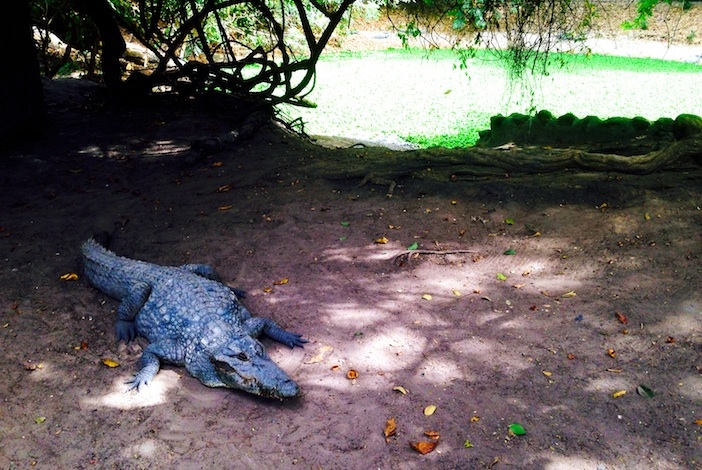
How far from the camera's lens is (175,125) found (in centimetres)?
923

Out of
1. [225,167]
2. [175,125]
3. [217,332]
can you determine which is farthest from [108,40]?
[217,332]

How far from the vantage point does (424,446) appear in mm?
3445

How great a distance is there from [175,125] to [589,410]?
7743 millimetres

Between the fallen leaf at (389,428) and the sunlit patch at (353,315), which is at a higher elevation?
the sunlit patch at (353,315)

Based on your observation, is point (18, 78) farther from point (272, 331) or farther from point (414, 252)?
point (414, 252)

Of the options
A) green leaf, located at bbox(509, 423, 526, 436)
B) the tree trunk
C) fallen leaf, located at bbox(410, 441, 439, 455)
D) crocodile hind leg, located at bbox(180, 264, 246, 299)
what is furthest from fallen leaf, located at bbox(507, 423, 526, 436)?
the tree trunk

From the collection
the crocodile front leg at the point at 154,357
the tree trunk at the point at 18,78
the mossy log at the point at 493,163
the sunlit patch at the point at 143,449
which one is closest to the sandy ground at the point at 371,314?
the sunlit patch at the point at 143,449

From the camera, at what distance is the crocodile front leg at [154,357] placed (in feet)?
13.6

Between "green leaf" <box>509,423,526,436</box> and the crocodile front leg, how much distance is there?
2526 millimetres

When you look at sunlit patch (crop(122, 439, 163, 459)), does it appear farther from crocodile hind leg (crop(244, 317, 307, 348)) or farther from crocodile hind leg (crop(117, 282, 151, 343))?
crocodile hind leg (crop(117, 282, 151, 343))

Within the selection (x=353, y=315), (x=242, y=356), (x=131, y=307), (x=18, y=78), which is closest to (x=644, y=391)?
(x=353, y=315)

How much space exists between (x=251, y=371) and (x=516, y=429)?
1.85m

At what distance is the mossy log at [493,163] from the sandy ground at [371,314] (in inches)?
8.8

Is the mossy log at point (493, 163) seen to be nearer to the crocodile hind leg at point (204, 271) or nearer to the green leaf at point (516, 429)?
the crocodile hind leg at point (204, 271)
